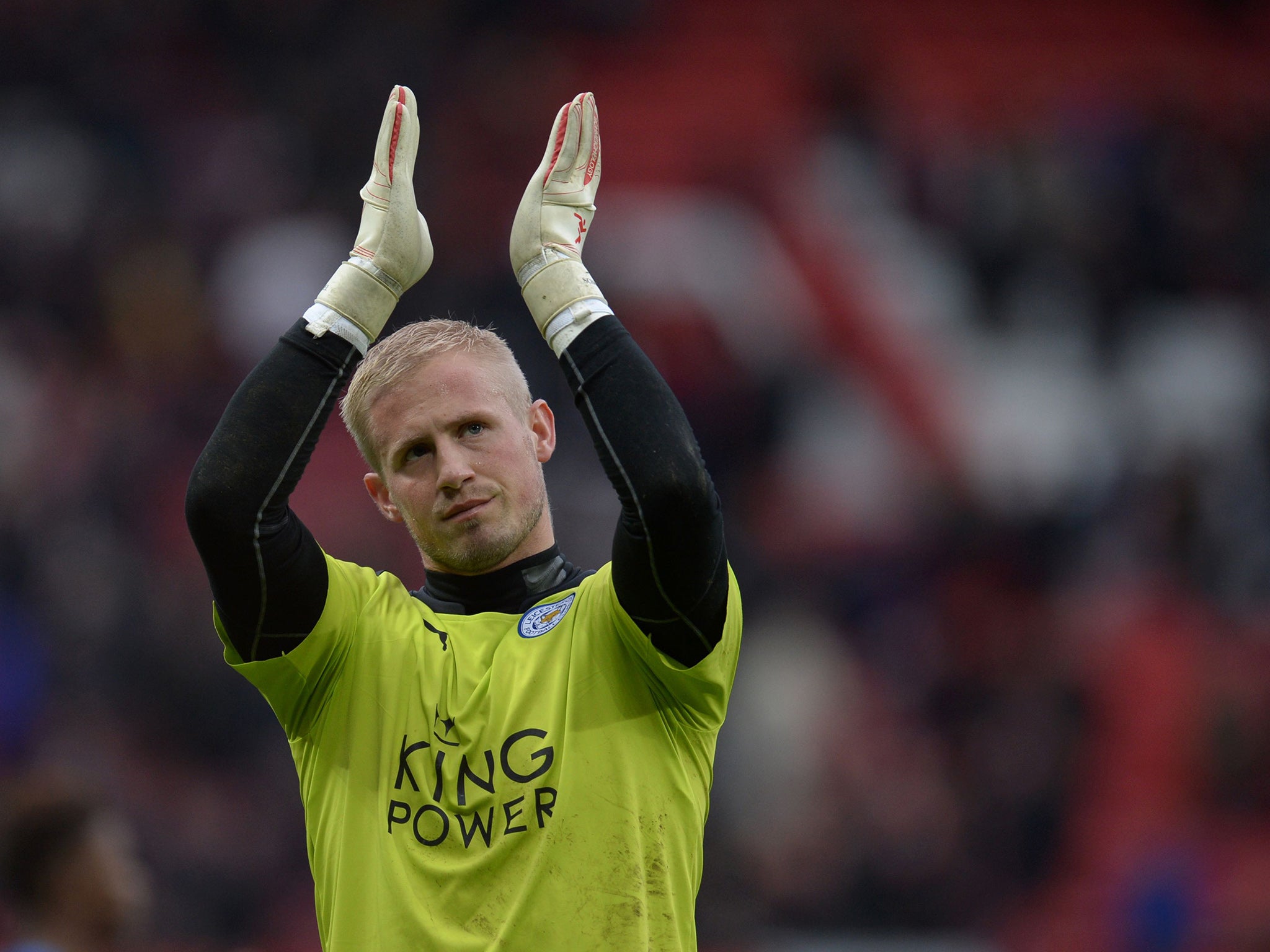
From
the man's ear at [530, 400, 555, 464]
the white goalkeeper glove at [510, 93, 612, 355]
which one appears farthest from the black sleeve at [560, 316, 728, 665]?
the man's ear at [530, 400, 555, 464]

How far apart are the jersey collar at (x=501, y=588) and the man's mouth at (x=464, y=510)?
0.17 metres

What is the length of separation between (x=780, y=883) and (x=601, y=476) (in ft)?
8.30

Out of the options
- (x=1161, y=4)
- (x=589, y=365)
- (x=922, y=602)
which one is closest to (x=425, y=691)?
(x=589, y=365)

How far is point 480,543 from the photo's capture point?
3.31 meters

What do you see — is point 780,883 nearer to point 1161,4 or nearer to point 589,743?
point 589,743

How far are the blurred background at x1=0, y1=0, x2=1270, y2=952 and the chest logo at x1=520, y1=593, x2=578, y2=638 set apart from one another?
2.24 m

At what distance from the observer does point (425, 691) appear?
3.15 m

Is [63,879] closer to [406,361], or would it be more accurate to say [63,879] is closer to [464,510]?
[464,510]

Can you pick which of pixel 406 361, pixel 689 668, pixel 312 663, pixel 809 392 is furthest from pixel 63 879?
pixel 809 392

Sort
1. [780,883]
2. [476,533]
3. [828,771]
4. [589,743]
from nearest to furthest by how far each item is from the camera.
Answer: [589,743] < [476,533] < [780,883] < [828,771]

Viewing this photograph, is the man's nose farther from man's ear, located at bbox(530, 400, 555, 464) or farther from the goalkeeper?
man's ear, located at bbox(530, 400, 555, 464)

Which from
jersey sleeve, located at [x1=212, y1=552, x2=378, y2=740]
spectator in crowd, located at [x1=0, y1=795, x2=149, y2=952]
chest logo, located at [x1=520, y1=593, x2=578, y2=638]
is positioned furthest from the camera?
spectator in crowd, located at [x1=0, y1=795, x2=149, y2=952]

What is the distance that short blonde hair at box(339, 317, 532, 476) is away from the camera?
11.1 feet

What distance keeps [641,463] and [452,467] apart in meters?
0.49
